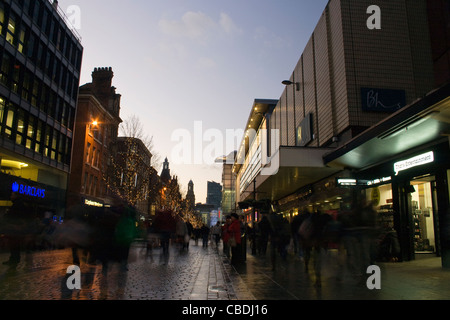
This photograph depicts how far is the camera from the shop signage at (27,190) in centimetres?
2506

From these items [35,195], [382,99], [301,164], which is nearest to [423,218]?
[382,99]

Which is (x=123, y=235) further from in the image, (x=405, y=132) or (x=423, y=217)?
(x=423, y=217)

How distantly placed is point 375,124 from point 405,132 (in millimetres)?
1294

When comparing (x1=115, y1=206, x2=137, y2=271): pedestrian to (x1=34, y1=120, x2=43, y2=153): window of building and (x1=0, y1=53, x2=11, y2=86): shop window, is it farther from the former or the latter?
(x1=34, y1=120, x2=43, y2=153): window of building

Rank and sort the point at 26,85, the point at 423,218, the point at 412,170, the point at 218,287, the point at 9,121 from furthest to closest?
the point at 26,85
the point at 9,121
the point at 423,218
the point at 412,170
the point at 218,287

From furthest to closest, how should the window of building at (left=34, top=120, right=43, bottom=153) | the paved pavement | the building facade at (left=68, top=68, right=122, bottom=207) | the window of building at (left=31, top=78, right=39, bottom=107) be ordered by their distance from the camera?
1. the building facade at (left=68, top=68, right=122, bottom=207)
2. the window of building at (left=34, top=120, right=43, bottom=153)
3. the window of building at (left=31, top=78, right=39, bottom=107)
4. the paved pavement

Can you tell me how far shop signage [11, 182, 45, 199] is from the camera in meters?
25.1

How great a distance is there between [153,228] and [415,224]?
33.7ft

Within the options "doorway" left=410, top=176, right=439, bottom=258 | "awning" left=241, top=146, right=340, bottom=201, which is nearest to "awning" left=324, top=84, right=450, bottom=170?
"doorway" left=410, top=176, right=439, bottom=258

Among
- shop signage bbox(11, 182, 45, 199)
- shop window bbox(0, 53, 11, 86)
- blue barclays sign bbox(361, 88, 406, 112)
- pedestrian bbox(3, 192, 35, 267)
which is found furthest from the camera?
shop signage bbox(11, 182, 45, 199)

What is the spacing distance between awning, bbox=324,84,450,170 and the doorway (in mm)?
1821

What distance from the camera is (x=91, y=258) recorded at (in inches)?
325

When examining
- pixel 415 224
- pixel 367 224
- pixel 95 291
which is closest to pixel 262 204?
pixel 415 224

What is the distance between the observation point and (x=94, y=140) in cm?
4112
